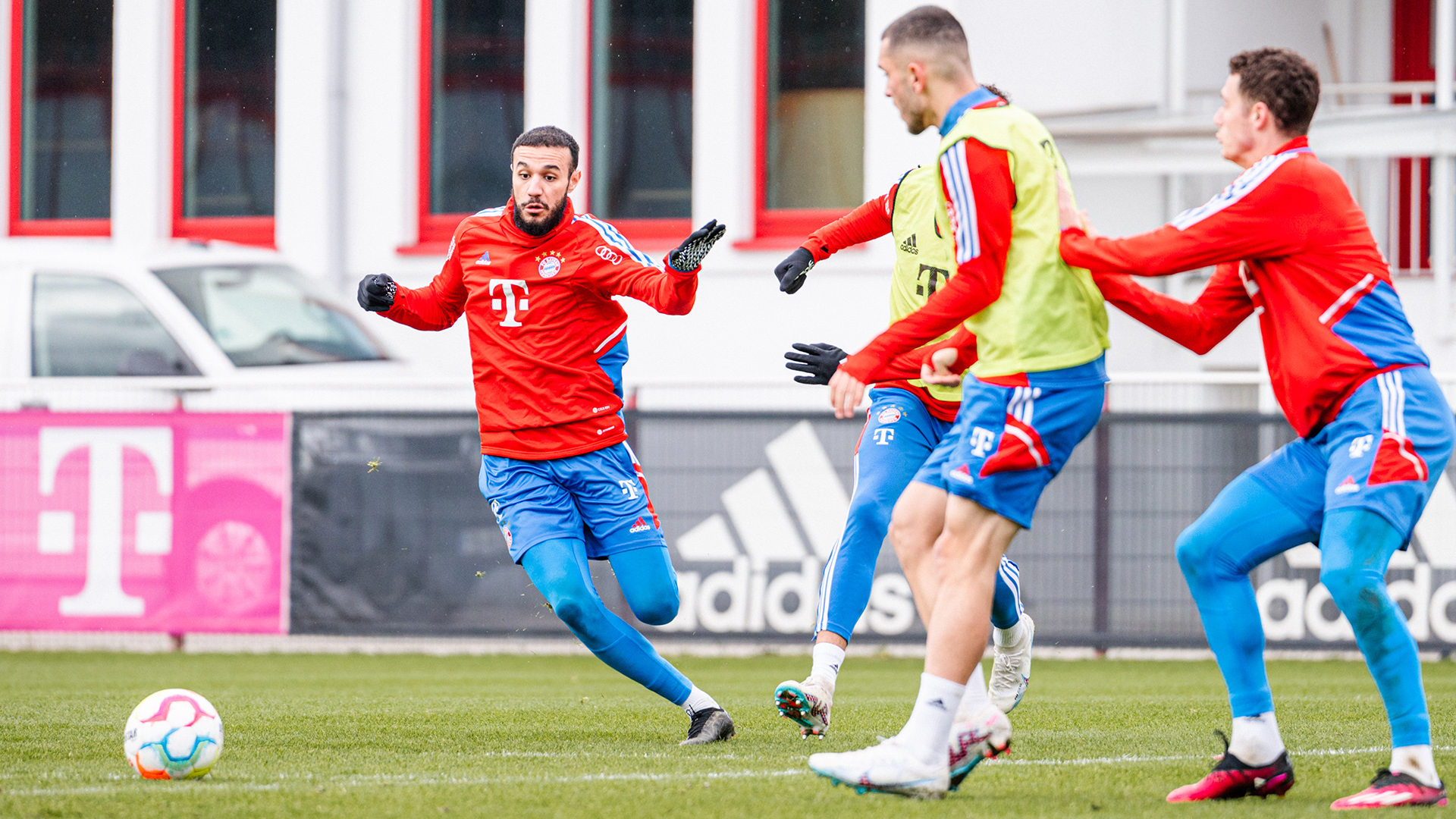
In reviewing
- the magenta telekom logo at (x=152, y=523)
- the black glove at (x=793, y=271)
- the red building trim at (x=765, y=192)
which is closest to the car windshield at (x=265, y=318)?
the magenta telekom logo at (x=152, y=523)

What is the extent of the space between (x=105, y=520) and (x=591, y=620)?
5.56m

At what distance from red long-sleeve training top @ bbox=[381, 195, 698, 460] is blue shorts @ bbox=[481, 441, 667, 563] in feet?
0.19

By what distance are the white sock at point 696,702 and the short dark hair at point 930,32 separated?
254 cm

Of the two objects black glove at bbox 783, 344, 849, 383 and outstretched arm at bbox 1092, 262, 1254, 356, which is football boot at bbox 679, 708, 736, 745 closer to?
black glove at bbox 783, 344, 849, 383

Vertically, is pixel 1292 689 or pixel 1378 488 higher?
pixel 1378 488

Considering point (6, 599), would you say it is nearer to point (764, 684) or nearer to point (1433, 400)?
point (764, 684)

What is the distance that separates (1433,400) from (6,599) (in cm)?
886

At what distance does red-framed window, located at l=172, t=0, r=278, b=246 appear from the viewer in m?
15.7

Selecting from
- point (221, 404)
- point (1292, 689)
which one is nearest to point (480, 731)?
point (1292, 689)

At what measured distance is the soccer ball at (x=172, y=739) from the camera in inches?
201

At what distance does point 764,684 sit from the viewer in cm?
879

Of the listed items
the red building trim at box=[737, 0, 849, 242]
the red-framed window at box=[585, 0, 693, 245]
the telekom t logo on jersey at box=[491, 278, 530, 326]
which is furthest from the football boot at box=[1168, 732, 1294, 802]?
the red-framed window at box=[585, 0, 693, 245]

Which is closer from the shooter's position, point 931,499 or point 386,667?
point 931,499

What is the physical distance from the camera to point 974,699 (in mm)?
5090
